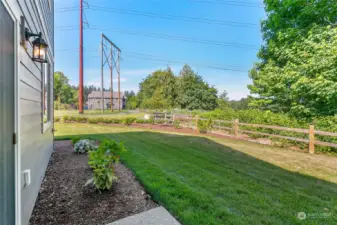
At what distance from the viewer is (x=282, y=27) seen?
28.4ft

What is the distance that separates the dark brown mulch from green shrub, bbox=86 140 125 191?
14 centimetres

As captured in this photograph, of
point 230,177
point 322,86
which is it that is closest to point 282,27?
point 322,86

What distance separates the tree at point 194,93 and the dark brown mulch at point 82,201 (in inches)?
847

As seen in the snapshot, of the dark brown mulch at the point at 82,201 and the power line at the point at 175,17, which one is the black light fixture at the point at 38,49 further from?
the power line at the point at 175,17

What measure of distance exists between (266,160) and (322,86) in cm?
410

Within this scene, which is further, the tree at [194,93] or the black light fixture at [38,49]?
the tree at [194,93]

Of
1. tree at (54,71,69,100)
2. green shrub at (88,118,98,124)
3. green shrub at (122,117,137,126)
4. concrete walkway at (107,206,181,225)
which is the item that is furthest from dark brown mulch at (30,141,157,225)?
tree at (54,71,69,100)

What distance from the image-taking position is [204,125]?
31.3 ft

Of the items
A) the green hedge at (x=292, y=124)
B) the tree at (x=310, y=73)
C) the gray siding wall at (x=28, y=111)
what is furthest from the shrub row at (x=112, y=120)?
the gray siding wall at (x=28, y=111)

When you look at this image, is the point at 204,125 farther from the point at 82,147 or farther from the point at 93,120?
the point at 93,120

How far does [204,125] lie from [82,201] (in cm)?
775

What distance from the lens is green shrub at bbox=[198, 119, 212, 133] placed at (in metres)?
9.47

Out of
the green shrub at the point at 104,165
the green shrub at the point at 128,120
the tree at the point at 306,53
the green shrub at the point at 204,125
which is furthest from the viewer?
the green shrub at the point at 128,120

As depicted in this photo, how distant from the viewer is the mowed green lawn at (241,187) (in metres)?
2.10
